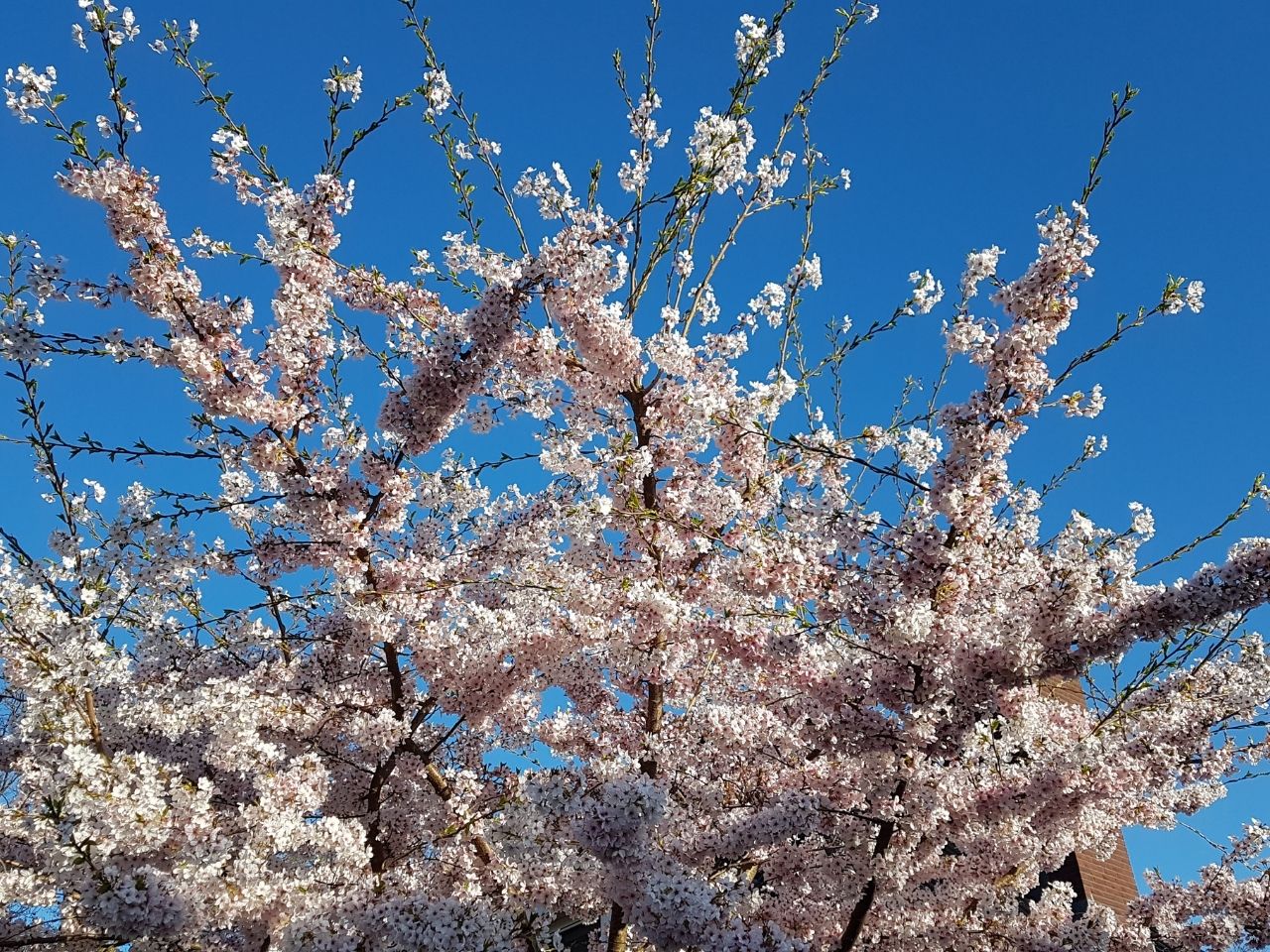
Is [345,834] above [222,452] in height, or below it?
below

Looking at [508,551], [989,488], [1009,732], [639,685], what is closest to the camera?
[989,488]

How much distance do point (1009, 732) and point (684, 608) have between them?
9.96 feet

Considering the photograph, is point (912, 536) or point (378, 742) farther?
point (378, 742)

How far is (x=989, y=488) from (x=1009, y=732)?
2.44 metres

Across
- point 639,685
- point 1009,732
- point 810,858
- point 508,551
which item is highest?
point 508,551

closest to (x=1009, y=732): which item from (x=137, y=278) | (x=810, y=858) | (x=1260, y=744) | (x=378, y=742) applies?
(x=810, y=858)

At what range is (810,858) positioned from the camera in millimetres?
7707

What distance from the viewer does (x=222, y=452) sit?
7383mm

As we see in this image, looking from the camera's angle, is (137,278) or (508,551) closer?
(137,278)

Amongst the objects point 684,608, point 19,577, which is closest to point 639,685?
point 684,608

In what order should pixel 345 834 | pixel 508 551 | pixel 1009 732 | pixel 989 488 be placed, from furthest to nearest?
pixel 508 551 → pixel 1009 732 → pixel 345 834 → pixel 989 488

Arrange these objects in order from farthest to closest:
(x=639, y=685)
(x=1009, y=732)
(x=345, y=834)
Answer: (x=639, y=685) → (x=1009, y=732) → (x=345, y=834)

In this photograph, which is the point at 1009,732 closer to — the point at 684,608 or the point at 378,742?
the point at 684,608

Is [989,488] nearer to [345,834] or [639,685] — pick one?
[639,685]
